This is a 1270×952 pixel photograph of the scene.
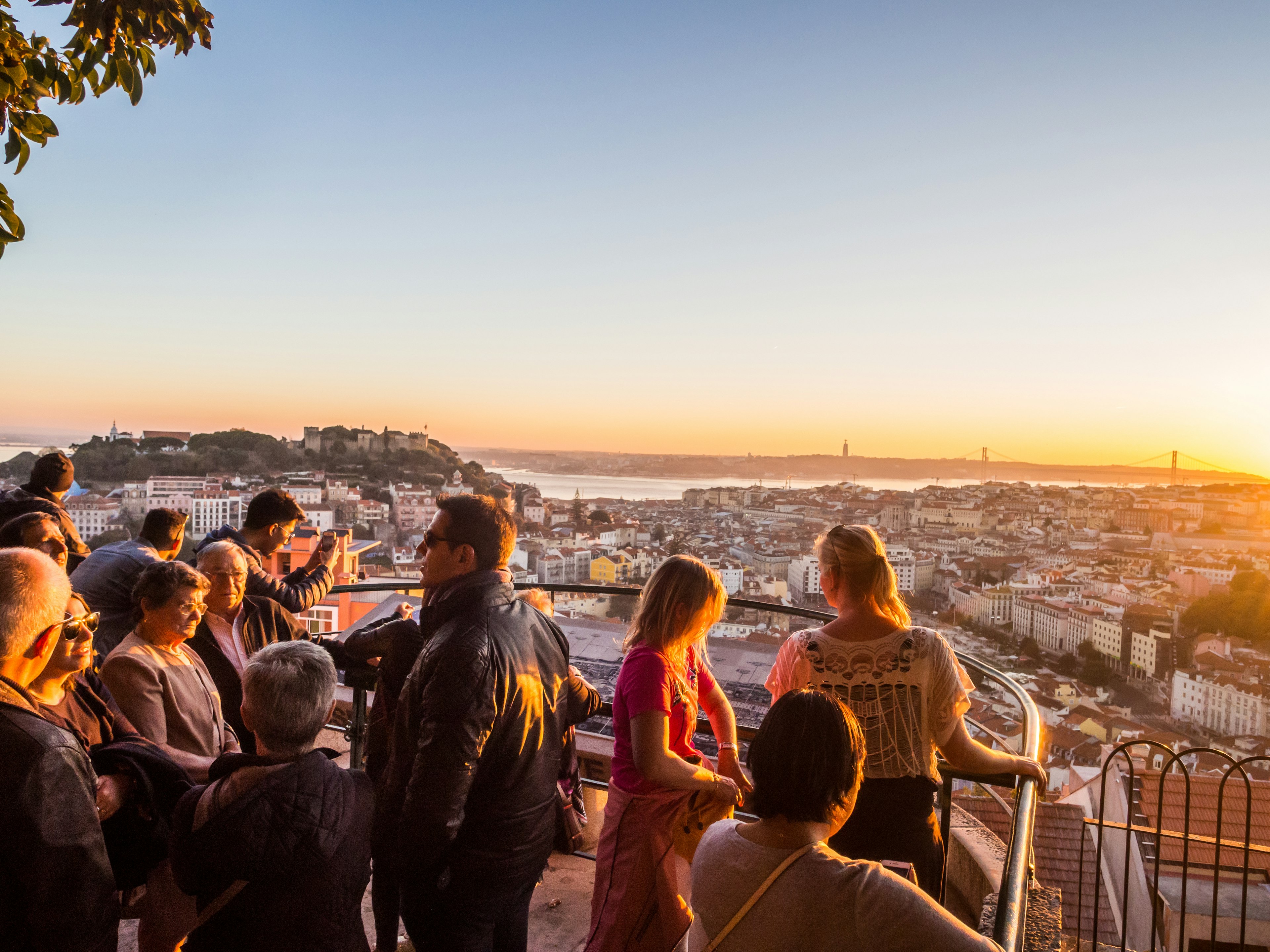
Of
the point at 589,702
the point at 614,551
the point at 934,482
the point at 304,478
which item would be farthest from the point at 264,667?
the point at 934,482

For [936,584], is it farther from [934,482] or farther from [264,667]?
[264,667]

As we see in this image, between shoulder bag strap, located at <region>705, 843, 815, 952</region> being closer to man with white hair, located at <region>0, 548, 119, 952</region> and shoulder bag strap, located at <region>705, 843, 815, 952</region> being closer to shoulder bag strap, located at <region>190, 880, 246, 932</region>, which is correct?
shoulder bag strap, located at <region>190, 880, 246, 932</region>

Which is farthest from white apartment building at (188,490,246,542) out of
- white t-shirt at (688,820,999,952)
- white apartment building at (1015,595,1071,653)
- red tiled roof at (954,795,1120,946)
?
white apartment building at (1015,595,1071,653)

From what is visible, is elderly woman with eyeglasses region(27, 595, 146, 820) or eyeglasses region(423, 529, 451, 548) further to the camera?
eyeglasses region(423, 529, 451, 548)

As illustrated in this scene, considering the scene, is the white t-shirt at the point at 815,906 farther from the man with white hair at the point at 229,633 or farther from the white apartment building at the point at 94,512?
the white apartment building at the point at 94,512

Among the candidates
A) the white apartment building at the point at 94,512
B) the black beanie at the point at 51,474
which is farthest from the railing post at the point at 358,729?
the white apartment building at the point at 94,512
